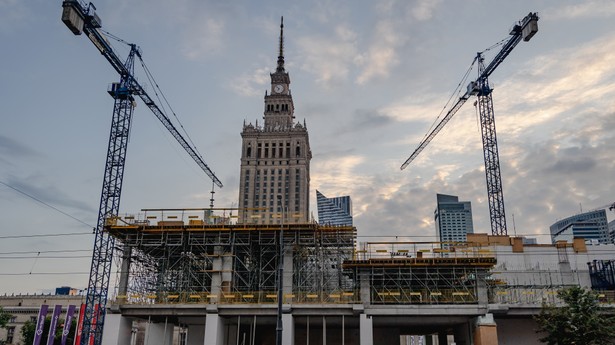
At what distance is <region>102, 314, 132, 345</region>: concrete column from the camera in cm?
5156

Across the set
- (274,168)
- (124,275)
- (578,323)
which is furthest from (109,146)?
(274,168)

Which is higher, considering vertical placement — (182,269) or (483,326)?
(182,269)

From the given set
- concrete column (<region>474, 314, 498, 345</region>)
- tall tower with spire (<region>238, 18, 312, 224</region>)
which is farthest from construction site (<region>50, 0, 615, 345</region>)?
tall tower with spire (<region>238, 18, 312, 224</region>)

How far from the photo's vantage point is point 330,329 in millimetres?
61375

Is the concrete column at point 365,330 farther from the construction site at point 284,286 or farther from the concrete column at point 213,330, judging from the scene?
the concrete column at point 213,330

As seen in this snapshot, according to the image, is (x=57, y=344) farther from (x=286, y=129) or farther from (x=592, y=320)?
(x=286, y=129)

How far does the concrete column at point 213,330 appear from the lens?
5031cm

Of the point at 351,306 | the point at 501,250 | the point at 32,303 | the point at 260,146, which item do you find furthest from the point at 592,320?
the point at 260,146

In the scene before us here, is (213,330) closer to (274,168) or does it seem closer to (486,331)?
(486,331)

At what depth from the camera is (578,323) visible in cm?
4103

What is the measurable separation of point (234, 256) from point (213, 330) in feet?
26.6

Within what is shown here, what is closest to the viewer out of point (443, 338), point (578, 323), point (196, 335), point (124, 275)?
point (578, 323)

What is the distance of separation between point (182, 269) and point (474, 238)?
47756mm

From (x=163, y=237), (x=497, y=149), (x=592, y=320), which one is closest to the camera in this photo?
(x=592, y=320)
